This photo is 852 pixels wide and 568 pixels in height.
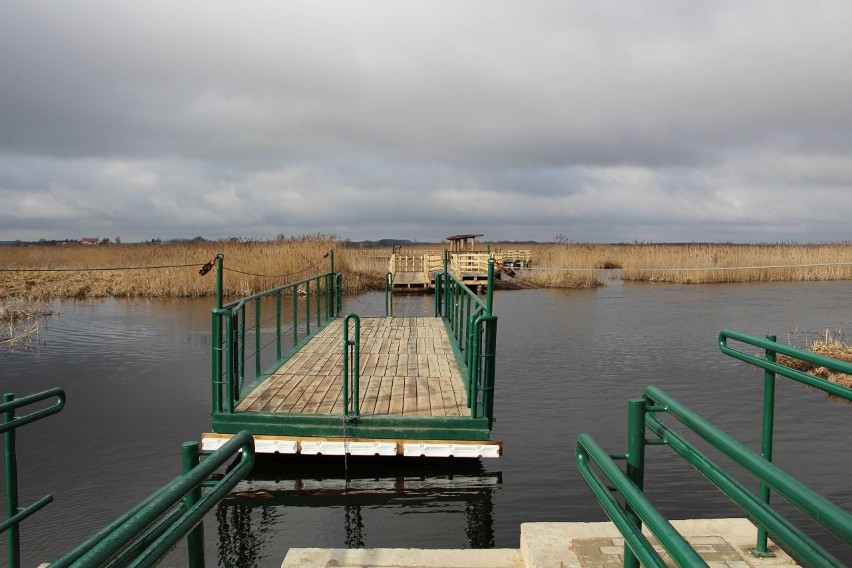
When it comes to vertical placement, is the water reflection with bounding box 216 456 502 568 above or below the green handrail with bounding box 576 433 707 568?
below

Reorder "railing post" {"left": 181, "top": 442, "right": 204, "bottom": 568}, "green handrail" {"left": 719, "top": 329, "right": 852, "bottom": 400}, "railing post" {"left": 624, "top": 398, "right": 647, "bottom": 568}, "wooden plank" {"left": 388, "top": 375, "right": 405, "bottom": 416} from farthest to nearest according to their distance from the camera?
"wooden plank" {"left": 388, "top": 375, "right": 405, "bottom": 416} → "green handrail" {"left": 719, "top": 329, "right": 852, "bottom": 400} → "railing post" {"left": 624, "top": 398, "right": 647, "bottom": 568} → "railing post" {"left": 181, "top": 442, "right": 204, "bottom": 568}

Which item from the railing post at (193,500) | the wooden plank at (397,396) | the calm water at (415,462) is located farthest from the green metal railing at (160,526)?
the wooden plank at (397,396)

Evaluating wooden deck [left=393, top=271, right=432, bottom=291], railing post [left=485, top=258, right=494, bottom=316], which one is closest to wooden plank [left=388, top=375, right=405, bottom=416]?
railing post [left=485, top=258, right=494, bottom=316]

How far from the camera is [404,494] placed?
262 inches

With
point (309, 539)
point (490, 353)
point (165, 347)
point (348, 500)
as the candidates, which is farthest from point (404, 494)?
point (165, 347)

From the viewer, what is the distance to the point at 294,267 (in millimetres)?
24812

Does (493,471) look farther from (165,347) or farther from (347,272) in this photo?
(347,272)

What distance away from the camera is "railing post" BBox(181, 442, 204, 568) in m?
2.31

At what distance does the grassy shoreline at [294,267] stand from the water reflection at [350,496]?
14.9m

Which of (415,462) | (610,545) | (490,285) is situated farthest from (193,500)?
(415,462)

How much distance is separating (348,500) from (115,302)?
21.1 meters

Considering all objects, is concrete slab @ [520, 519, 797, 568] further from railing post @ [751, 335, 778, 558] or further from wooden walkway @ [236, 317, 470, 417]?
wooden walkway @ [236, 317, 470, 417]

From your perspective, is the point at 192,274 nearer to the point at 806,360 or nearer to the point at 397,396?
the point at 397,396

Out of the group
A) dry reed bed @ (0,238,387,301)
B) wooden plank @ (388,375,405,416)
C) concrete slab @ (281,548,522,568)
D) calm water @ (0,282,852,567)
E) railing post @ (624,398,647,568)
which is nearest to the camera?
railing post @ (624,398,647,568)
